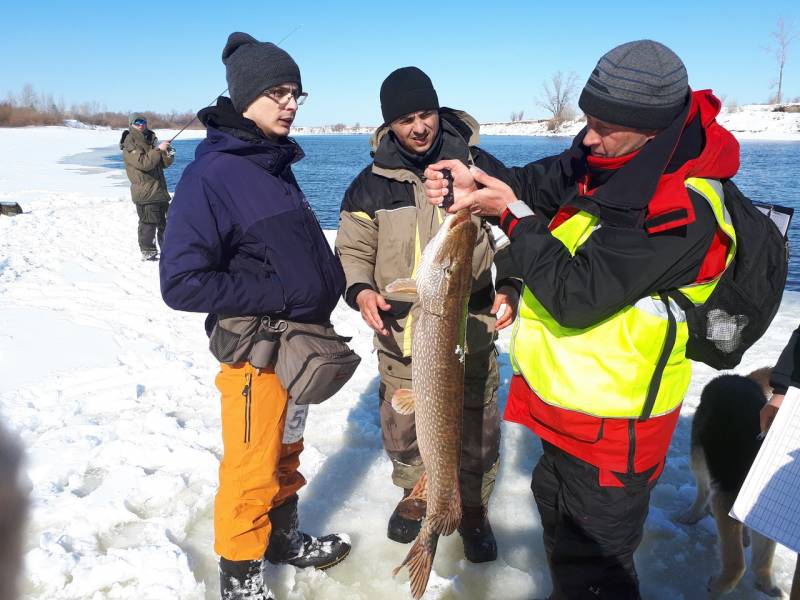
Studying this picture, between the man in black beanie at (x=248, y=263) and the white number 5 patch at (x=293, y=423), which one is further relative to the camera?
the white number 5 patch at (x=293, y=423)

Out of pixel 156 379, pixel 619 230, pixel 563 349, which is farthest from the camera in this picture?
pixel 156 379

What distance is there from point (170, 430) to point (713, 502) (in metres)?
3.68

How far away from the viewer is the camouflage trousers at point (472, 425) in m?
3.39

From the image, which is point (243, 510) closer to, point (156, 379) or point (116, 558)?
point (116, 558)

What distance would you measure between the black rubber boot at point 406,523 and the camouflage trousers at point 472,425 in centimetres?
19

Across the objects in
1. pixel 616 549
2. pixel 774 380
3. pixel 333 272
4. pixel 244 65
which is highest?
pixel 244 65

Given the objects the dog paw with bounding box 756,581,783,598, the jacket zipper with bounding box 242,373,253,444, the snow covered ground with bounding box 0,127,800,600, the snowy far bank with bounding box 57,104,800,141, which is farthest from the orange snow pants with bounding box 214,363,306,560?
the snowy far bank with bounding box 57,104,800,141

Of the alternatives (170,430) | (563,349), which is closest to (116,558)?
(170,430)

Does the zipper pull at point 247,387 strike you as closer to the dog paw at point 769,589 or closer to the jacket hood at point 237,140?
the jacket hood at point 237,140

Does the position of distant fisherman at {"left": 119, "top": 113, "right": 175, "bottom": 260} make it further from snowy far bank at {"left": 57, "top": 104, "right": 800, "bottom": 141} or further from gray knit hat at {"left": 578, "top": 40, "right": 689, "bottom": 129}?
snowy far bank at {"left": 57, "top": 104, "right": 800, "bottom": 141}

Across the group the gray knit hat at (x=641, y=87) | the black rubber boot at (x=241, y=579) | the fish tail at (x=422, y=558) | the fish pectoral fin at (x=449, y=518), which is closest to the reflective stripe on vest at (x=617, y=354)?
the gray knit hat at (x=641, y=87)

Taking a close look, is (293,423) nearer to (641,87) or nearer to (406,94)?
(406,94)

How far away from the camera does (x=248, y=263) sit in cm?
260

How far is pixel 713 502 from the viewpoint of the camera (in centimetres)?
310
